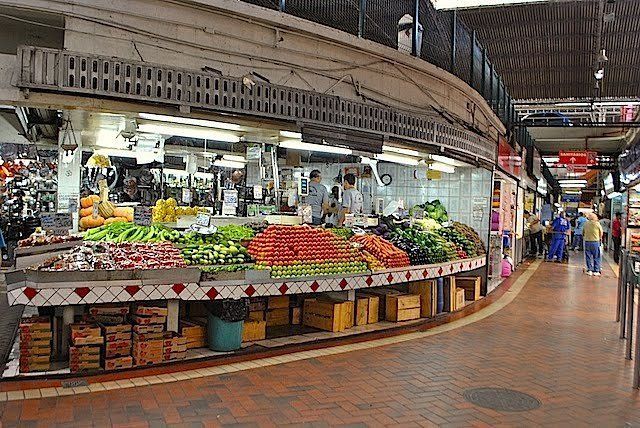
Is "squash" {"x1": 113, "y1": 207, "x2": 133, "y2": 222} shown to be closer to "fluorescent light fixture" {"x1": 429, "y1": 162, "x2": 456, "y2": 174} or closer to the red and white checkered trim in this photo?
the red and white checkered trim

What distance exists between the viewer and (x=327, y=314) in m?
7.89

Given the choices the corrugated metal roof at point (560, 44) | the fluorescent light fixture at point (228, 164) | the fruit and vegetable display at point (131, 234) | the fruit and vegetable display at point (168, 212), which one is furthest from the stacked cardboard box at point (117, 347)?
the corrugated metal roof at point (560, 44)

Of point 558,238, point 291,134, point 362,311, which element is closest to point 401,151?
point 291,134

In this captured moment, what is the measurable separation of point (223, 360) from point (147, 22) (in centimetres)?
382

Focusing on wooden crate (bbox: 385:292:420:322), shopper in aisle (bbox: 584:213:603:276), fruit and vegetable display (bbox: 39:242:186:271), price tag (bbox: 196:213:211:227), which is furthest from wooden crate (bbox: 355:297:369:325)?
shopper in aisle (bbox: 584:213:603:276)

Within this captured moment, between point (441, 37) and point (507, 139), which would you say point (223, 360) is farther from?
point (507, 139)

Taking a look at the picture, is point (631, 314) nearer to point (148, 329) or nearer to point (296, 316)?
point (296, 316)

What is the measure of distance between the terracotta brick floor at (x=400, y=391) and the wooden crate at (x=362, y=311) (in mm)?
967

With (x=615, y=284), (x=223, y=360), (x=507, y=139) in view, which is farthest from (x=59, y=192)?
(x=615, y=284)

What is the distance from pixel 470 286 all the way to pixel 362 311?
376 cm

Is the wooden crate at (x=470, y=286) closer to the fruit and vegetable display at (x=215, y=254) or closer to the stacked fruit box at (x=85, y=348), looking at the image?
the fruit and vegetable display at (x=215, y=254)

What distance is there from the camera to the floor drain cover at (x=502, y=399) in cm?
535

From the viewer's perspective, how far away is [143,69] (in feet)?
20.1

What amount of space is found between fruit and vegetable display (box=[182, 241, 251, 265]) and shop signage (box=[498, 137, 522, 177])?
866cm
